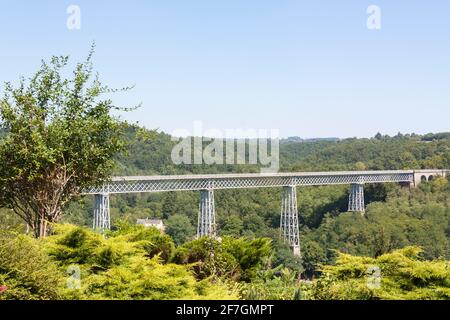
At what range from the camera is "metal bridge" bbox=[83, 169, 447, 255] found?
1754 inches

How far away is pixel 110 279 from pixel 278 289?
2377mm

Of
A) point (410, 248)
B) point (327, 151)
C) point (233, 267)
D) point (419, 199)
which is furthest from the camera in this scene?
point (327, 151)

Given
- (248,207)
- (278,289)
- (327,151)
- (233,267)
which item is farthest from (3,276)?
(327,151)

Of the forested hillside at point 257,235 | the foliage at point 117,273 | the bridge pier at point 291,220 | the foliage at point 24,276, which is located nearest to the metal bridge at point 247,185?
the bridge pier at point 291,220

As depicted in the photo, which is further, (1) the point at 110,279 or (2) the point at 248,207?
(2) the point at 248,207

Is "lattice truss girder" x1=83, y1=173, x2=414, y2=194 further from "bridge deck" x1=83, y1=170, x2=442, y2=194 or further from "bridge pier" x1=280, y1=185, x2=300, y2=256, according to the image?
"bridge pier" x1=280, y1=185, x2=300, y2=256

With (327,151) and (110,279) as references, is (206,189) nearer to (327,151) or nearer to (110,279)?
(110,279)

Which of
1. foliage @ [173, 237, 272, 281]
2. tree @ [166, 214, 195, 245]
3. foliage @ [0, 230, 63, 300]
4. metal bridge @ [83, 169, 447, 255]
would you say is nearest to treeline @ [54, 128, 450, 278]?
tree @ [166, 214, 195, 245]

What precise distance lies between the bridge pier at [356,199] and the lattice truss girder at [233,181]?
111 cm

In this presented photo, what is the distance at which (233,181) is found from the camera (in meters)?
57.4

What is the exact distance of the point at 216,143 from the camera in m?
90.4

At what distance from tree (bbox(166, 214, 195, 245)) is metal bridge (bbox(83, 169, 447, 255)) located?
7.35 meters

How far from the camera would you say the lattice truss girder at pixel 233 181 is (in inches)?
1984
